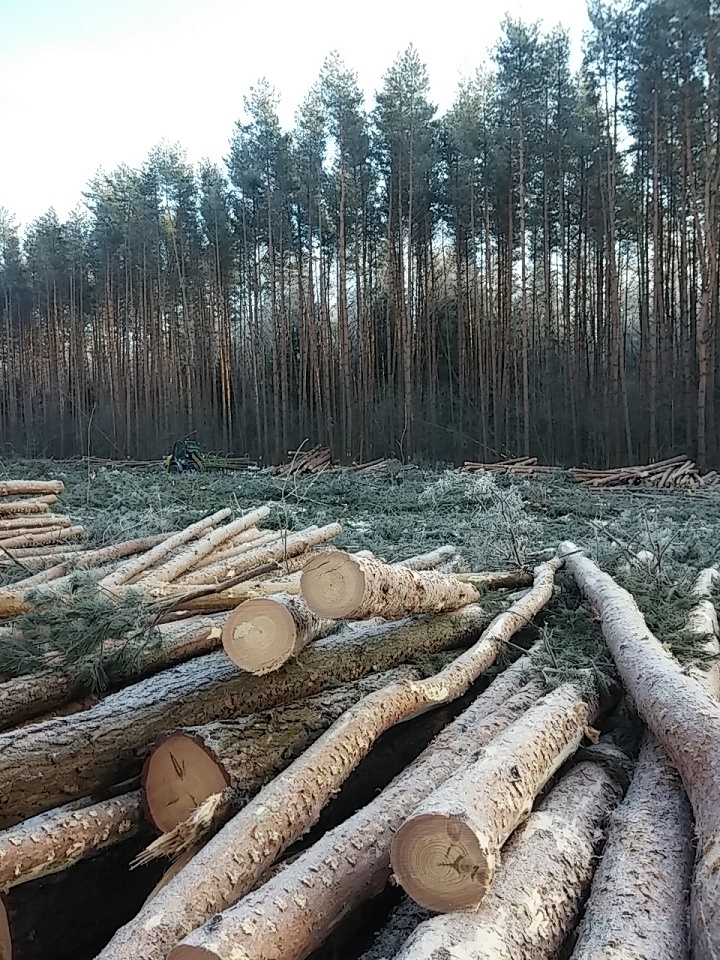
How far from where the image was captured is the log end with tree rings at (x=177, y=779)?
208 cm

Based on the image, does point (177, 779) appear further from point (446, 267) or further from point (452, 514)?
point (446, 267)

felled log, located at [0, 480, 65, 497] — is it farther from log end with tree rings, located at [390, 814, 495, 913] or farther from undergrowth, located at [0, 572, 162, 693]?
log end with tree rings, located at [390, 814, 495, 913]

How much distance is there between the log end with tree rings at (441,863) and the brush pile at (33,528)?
12.2 feet

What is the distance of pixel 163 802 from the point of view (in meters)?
2.11

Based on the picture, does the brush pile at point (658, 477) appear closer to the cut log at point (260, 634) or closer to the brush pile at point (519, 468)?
the brush pile at point (519, 468)

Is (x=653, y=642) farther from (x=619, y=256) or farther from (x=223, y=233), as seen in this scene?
(x=223, y=233)

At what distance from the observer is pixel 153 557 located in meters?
4.47

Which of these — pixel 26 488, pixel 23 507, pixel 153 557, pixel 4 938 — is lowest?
pixel 4 938

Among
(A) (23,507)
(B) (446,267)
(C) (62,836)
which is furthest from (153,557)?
(B) (446,267)

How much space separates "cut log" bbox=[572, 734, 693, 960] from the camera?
1.36 metres

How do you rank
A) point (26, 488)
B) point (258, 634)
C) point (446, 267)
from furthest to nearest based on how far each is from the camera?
point (446, 267) → point (26, 488) → point (258, 634)

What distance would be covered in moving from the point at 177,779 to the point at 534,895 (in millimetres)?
1100

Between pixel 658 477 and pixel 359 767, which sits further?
pixel 658 477

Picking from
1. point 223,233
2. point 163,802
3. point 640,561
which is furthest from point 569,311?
point 163,802
